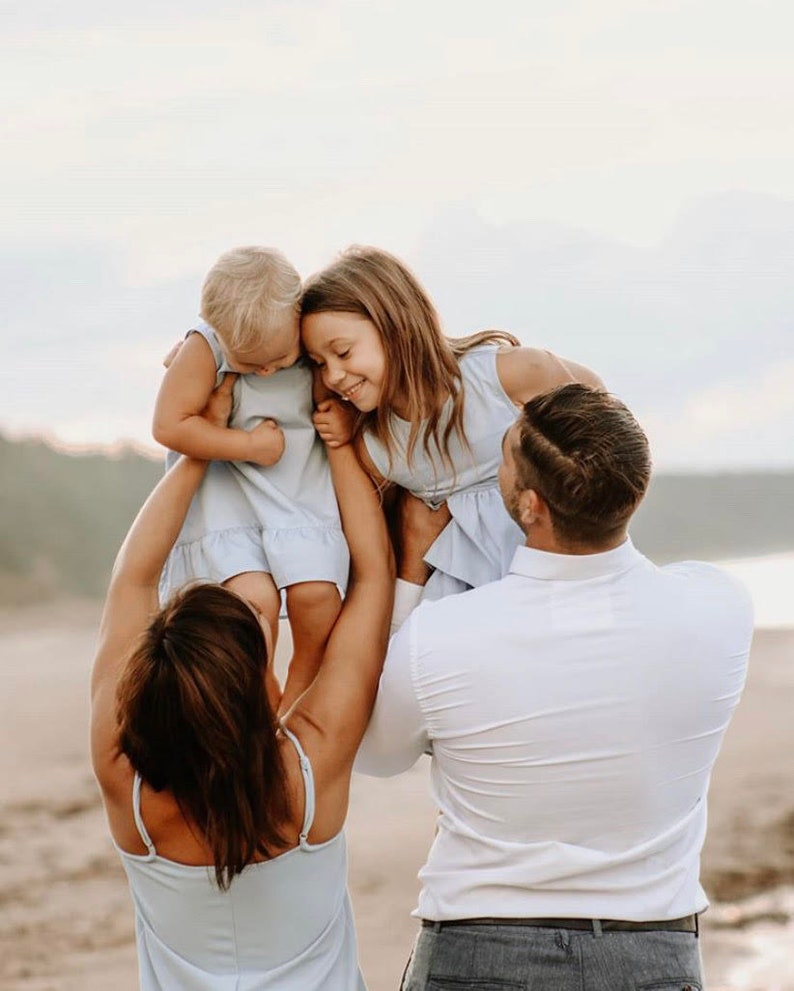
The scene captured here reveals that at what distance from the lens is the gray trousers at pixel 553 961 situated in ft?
6.70

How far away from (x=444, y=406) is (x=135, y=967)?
8366 millimetres

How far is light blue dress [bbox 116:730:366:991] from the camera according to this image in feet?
6.77

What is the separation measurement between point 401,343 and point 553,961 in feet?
3.66

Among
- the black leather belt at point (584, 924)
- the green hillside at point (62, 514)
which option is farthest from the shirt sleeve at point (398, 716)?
the green hillside at point (62, 514)

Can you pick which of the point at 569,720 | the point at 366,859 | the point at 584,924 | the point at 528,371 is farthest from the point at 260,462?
the point at 366,859

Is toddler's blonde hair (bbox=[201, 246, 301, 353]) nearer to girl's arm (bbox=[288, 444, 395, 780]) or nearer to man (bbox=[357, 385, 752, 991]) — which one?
girl's arm (bbox=[288, 444, 395, 780])

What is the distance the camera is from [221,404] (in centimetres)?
251

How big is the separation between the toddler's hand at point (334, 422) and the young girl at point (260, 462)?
35mm

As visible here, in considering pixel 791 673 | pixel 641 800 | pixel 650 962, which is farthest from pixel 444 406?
pixel 791 673

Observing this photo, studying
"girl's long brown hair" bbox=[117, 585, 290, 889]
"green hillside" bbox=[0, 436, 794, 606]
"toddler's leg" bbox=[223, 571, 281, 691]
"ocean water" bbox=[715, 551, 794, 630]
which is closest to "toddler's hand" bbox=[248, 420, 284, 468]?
"toddler's leg" bbox=[223, 571, 281, 691]

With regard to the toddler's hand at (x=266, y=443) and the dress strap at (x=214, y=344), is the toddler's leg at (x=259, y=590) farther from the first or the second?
the dress strap at (x=214, y=344)

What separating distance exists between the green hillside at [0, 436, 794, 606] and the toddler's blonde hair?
2200 centimetres

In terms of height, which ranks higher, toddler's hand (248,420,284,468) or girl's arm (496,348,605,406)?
girl's arm (496,348,605,406)

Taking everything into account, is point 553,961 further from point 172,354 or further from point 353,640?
point 172,354
